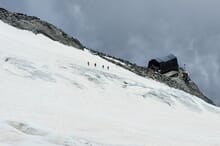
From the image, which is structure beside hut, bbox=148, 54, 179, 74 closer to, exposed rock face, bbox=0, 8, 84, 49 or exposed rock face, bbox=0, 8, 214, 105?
exposed rock face, bbox=0, 8, 214, 105

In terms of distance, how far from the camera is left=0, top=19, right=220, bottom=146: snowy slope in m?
20.8

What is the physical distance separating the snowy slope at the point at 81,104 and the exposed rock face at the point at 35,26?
1590 mm

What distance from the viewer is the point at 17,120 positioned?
20406 mm

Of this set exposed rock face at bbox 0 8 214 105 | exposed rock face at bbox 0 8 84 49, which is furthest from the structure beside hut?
exposed rock face at bbox 0 8 84 49

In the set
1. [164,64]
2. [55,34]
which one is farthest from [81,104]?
[164,64]

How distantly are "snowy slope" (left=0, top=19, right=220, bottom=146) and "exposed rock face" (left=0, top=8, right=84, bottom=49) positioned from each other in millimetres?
1590

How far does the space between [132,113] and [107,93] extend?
344 centimetres

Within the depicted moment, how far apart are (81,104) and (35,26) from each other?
18.4 m

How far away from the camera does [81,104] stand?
2864 centimetres

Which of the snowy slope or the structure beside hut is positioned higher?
the structure beside hut

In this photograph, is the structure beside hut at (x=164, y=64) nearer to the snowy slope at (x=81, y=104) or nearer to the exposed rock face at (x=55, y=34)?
the exposed rock face at (x=55, y=34)

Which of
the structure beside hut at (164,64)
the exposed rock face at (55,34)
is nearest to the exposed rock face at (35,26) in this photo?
the exposed rock face at (55,34)

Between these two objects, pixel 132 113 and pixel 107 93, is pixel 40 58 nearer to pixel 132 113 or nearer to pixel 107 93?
pixel 107 93

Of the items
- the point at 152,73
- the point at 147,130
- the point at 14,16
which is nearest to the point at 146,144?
the point at 147,130
